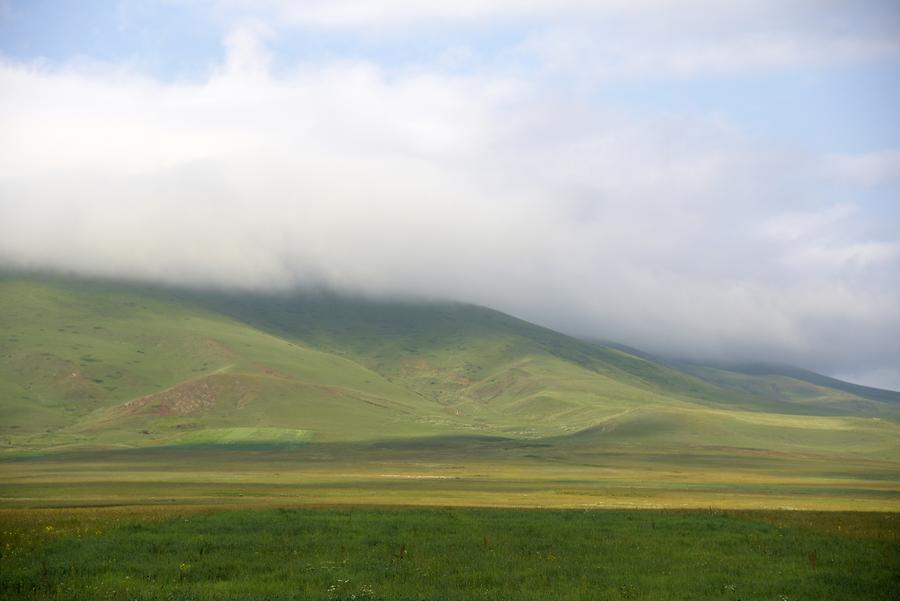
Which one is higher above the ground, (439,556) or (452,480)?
(439,556)

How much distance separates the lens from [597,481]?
396 feet

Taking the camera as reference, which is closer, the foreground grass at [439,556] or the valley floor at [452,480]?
the foreground grass at [439,556]

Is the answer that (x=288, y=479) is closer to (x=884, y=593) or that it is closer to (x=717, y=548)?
(x=717, y=548)

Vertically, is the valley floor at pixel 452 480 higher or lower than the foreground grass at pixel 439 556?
lower

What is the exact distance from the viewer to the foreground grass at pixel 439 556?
110 feet

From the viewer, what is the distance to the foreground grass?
3356 cm

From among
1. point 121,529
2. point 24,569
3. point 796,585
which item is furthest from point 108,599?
point 796,585

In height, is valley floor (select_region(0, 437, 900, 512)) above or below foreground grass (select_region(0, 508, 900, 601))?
below

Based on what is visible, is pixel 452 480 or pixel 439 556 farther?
pixel 452 480

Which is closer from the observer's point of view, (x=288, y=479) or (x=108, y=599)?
(x=108, y=599)

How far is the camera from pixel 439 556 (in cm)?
4031

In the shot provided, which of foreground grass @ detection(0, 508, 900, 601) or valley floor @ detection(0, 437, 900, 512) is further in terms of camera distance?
valley floor @ detection(0, 437, 900, 512)

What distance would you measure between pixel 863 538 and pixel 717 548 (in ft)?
29.2

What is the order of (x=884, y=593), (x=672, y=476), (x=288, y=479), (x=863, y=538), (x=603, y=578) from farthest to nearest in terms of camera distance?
(x=672, y=476), (x=288, y=479), (x=863, y=538), (x=603, y=578), (x=884, y=593)
